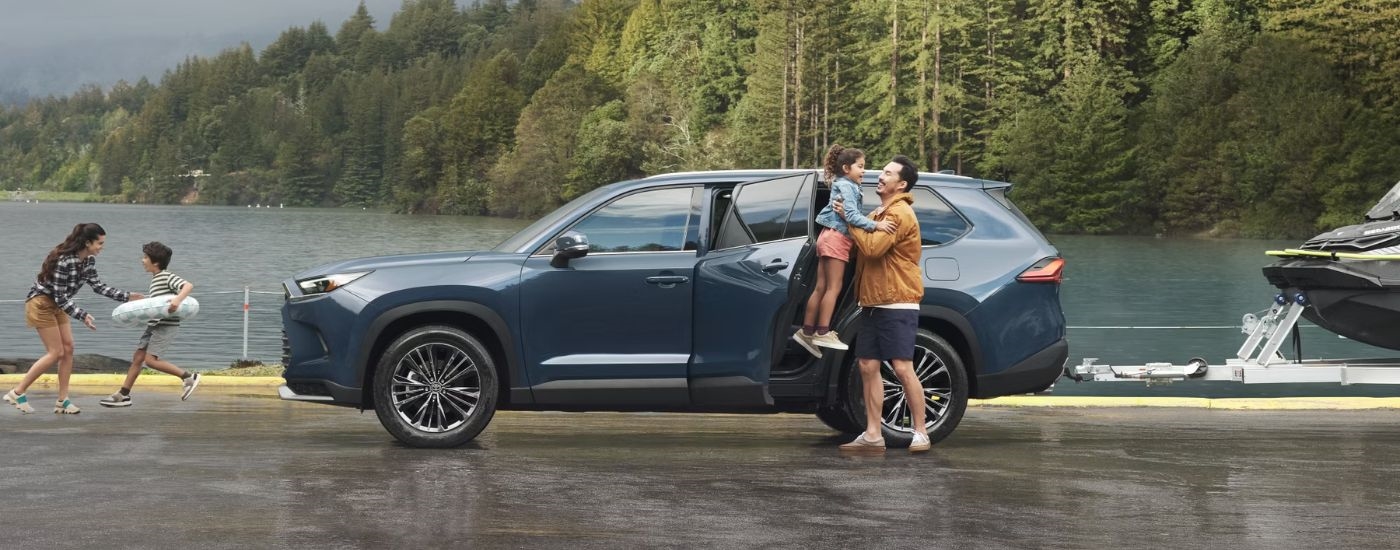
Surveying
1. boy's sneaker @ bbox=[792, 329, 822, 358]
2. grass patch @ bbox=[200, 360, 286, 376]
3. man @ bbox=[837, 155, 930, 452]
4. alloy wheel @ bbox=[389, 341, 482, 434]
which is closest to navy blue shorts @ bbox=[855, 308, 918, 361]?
man @ bbox=[837, 155, 930, 452]

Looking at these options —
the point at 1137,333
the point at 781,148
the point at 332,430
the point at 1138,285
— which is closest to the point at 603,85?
the point at 781,148

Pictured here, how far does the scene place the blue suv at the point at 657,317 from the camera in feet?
34.0

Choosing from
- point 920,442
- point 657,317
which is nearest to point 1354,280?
point 920,442

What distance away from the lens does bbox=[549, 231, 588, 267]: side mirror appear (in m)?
10.1

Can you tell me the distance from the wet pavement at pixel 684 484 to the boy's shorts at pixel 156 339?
0.50 metres

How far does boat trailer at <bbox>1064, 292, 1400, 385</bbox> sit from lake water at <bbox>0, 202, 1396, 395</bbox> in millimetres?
4628

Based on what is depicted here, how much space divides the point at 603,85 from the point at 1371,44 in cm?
6616

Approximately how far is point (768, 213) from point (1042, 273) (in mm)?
1732

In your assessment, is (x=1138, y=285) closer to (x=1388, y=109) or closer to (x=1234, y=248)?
(x=1234, y=248)

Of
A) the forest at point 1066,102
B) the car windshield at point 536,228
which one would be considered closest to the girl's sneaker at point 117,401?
the car windshield at point 536,228

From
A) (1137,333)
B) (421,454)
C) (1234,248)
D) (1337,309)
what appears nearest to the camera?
(421,454)

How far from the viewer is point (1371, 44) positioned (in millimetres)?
80312

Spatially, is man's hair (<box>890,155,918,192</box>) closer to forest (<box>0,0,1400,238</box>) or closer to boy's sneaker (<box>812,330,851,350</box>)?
boy's sneaker (<box>812,330,851,350</box>)

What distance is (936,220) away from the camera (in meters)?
10.8
